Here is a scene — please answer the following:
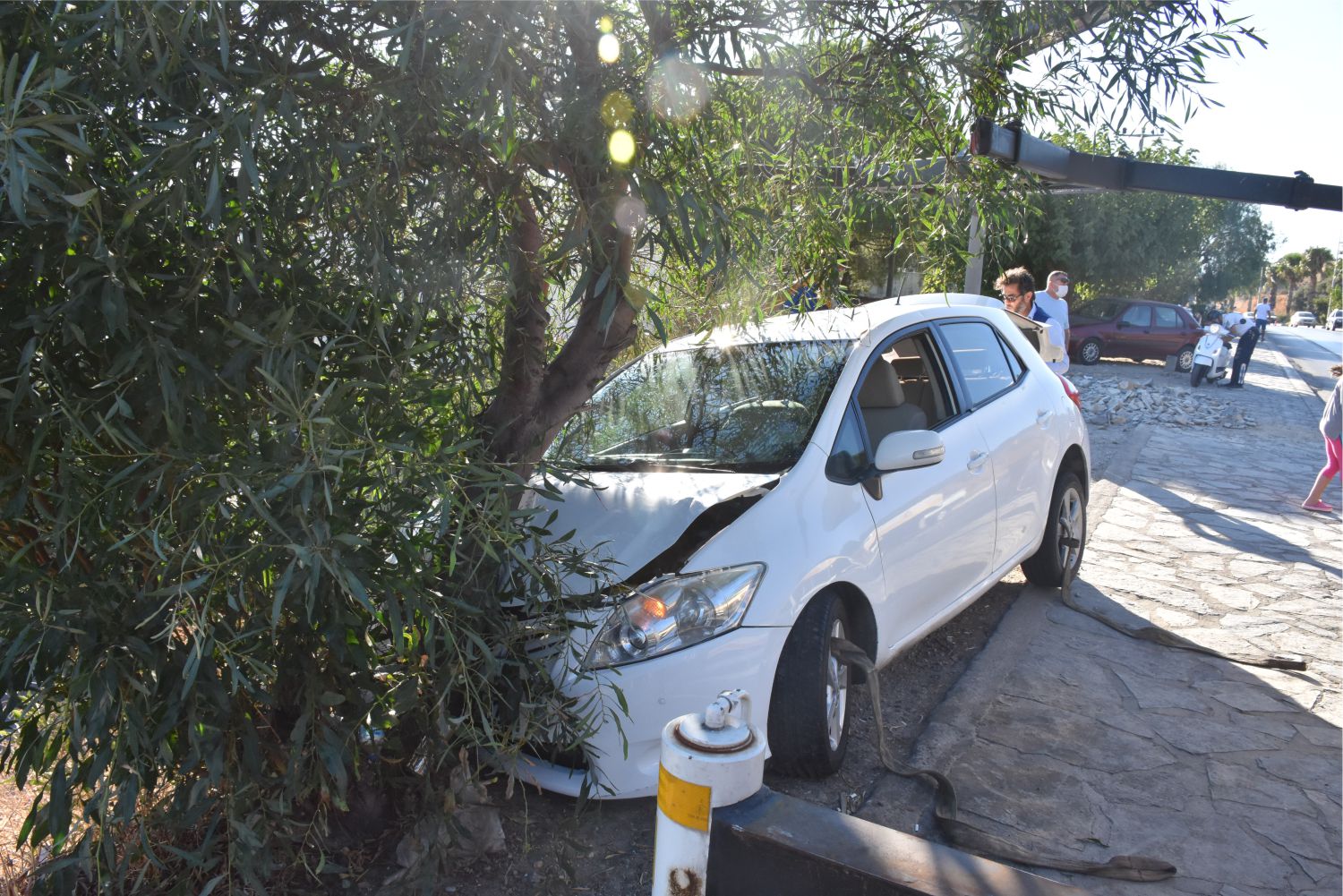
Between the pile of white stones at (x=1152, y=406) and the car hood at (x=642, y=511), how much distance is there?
12.0 metres

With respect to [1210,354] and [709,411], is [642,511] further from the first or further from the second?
[1210,354]

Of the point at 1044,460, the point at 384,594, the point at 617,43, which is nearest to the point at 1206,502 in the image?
the point at 1044,460

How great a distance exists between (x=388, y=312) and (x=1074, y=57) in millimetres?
2868

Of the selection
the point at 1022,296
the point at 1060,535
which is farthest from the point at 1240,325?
the point at 1060,535

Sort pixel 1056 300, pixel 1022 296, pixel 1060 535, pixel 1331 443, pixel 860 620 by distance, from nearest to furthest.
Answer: pixel 860 620 → pixel 1060 535 → pixel 1331 443 → pixel 1022 296 → pixel 1056 300

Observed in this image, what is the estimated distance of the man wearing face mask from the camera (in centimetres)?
1005

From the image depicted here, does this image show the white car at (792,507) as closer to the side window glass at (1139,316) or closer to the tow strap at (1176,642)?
the tow strap at (1176,642)

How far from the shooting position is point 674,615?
3512mm

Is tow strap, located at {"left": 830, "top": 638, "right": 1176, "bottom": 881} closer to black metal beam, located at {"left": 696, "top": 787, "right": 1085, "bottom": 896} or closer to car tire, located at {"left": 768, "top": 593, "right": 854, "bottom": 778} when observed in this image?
car tire, located at {"left": 768, "top": 593, "right": 854, "bottom": 778}

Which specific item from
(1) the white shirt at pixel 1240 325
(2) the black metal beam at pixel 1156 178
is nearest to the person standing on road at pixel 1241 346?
(1) the white shirt at pixel 1240 325

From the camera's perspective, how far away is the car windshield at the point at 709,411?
432 centimetres

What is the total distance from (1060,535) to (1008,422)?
1.17 m

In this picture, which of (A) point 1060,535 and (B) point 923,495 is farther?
(A) point 1060,535

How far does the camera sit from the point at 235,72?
2572 millimetres
